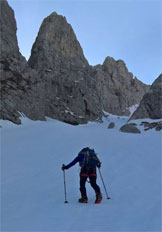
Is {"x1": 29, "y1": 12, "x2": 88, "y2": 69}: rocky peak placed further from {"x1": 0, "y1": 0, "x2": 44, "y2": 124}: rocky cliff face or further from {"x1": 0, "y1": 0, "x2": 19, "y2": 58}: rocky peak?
{"x1": 0, "y1": 0, "x2": 44, "y2": 124}: rocky cliff face

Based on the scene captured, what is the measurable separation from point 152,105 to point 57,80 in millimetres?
27127

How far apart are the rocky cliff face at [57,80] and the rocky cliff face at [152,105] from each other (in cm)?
1525

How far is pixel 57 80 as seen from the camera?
194ft

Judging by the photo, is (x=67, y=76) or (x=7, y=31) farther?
(x=67, y=76)

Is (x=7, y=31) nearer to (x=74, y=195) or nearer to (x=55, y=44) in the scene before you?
(x=55, y=44)

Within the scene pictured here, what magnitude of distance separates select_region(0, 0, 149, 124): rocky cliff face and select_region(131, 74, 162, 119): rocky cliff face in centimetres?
1525

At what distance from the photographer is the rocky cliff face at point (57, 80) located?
34.9m

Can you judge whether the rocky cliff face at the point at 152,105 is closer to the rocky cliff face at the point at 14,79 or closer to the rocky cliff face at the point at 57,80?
the rocky cliff face at the point at 57,80

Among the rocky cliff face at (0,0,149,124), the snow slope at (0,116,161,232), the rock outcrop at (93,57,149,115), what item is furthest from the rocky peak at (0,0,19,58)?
the rock outcrop at (93,57,149,115)

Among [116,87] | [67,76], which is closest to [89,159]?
[67,76]

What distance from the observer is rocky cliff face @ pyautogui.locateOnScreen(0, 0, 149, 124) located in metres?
34.9

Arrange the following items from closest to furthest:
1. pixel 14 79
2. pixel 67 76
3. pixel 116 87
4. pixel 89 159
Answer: pixel 89 159 < pixel 14 79 < pixel 67 76 < pixel 116 87

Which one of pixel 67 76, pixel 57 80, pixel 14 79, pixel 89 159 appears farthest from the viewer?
pixel 67 76

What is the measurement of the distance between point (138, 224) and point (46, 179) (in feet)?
15.5
